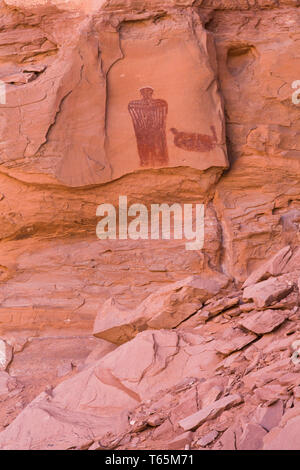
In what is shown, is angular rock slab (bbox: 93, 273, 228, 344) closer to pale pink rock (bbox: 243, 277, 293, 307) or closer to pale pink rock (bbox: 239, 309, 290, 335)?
pale pink rock (bbox: 243, 277, 293, 307)

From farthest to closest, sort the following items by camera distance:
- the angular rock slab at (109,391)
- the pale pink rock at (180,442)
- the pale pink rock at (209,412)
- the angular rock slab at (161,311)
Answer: the angular rock slab at (161,311) → the angular rock slab at (109,391) → the pale pink rock at (209,412) → the pale pink rock at (180,442)

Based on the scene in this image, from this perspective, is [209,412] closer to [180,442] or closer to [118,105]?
[180,442]

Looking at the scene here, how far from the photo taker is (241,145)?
7969 mm

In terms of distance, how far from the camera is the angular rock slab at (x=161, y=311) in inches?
262

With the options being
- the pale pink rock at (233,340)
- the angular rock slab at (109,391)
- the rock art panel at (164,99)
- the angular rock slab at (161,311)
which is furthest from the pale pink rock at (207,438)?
the rock art panel at (164,99)

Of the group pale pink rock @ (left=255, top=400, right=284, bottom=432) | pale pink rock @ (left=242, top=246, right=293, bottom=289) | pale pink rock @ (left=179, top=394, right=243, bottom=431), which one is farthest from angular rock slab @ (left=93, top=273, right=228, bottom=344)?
pale pink rock @ (left=255, top=400, right=284, bottom=432)

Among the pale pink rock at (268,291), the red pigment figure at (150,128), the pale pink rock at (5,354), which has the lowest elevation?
the pale pink rock at (5,354)

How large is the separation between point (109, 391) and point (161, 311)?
101cm

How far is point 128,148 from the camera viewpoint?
771cm

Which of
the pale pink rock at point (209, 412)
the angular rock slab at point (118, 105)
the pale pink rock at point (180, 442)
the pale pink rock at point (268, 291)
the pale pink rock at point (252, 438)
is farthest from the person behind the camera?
the angular rock slab at point (118, 105)

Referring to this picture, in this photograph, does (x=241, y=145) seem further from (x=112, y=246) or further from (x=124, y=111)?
(x=112, y=246)

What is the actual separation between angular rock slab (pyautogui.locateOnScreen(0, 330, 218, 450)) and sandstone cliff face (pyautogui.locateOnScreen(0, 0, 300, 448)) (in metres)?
1.10

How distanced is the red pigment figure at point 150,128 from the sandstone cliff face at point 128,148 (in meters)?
0.02

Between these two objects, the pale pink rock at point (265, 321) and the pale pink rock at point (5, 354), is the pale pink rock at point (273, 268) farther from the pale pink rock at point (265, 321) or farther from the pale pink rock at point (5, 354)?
the pale pink rock at point (5, 354)
